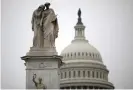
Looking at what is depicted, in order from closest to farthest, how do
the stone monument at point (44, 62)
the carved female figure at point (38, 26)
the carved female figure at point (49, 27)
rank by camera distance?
1. the stone monument at point (44, 62)
2. the carved female figure at point (49, 27)
3. the carved female figure at point (38, 26)

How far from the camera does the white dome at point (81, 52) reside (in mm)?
137000

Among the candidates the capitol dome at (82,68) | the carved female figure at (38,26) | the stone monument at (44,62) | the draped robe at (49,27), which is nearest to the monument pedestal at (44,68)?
the stone monument at (44,62)

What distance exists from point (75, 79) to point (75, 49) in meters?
8.18

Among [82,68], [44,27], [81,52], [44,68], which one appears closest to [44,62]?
[44,68]

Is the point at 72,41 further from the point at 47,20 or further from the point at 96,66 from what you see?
the point at 47,20

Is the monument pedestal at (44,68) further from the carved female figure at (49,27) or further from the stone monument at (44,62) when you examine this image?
the carved female figure at (49,27)

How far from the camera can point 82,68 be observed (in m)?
135

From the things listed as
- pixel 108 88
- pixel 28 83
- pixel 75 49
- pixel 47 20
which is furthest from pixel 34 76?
pixel 75 49

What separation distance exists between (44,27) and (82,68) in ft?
351

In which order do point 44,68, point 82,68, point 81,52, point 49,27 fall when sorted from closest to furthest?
point 44,68
point 49,27
point 82,68
point 81,52

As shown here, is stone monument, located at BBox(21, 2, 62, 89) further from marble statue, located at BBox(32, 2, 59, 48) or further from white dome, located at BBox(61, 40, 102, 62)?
white dome, located at BBox(61, 40, 102, 62)

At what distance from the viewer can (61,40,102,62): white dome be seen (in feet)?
449

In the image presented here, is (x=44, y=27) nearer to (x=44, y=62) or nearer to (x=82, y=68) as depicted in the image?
(x=44, y=62)

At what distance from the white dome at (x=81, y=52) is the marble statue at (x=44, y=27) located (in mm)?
107989
